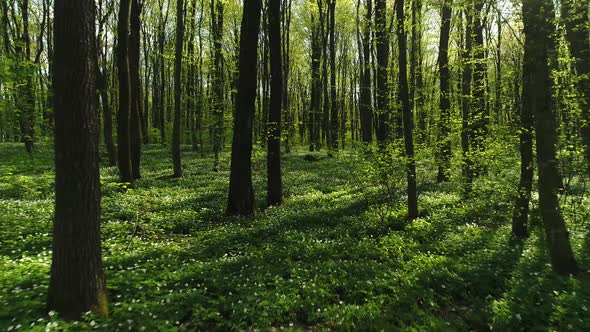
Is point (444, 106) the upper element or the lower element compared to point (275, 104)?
upper

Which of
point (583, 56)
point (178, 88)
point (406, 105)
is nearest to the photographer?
point (583, 56)

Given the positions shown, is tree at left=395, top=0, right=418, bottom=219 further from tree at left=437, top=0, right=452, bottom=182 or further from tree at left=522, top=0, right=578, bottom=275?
tree at left=522, top=0, right=578, bottom=275

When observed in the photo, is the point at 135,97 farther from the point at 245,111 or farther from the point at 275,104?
the point at 245,111

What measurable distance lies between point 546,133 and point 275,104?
9.89 metres

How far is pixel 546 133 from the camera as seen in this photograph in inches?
316

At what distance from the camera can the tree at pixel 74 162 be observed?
18.2 feet

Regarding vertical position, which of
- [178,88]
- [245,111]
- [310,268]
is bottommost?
[310,268]

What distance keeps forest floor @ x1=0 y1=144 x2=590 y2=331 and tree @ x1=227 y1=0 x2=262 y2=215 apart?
3.11 ft

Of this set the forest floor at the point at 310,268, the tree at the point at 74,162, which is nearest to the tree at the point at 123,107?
the forest floor at the point at 310,268

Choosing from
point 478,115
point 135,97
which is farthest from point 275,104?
point 135,97

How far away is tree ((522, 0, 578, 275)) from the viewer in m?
7.98

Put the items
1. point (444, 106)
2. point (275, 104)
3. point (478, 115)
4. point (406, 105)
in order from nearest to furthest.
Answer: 1. point (406, 105)
2. point (478, 115)
3. point (275, 104)
4. point (444, 106)

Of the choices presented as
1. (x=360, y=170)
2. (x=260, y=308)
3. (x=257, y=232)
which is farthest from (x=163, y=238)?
(x=360, y=170)

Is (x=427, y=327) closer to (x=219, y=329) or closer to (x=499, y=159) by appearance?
(x=219, y=329)
